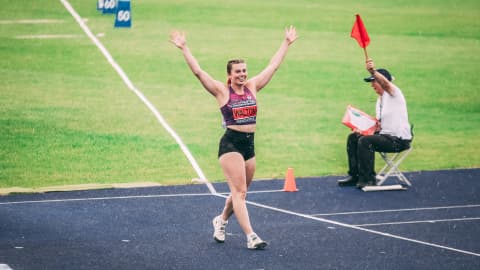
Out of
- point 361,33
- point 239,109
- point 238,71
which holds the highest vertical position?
point 361,33

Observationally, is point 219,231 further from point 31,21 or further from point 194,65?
point 31,21

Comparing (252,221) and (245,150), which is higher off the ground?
(245,150)

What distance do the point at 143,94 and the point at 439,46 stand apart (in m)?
11.1

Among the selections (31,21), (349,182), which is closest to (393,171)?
(349,182)

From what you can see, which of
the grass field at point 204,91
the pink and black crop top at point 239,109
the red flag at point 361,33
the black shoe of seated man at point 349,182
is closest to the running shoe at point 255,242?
the pink and black crop top at point 239,109

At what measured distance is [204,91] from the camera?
25844 millimetres

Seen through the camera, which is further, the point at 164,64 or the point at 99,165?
the point at 164,64

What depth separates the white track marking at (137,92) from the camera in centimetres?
1883

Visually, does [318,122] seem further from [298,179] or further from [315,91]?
[298,179]

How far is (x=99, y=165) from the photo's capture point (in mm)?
18875

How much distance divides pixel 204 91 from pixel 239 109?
13502 mm

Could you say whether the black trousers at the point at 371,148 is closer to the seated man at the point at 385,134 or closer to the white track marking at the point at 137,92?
the seated man at the point at 385,134

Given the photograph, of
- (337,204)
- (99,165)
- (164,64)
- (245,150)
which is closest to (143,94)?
(164,64)

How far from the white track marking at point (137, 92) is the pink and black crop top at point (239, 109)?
4.04 m
